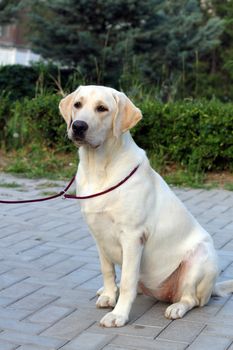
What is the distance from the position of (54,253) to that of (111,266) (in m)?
1.53

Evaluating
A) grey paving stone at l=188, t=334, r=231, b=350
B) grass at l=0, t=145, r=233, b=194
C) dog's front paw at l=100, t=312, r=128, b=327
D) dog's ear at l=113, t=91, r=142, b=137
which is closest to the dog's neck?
dog's ear at l=113, t=91, r=142, b=137

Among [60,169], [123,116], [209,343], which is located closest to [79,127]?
[123,116]

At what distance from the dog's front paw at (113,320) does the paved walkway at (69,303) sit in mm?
38

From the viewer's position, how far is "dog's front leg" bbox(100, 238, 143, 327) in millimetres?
3875

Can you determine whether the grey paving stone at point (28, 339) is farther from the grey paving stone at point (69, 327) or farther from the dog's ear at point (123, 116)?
the dog's ear at point (123, 116)

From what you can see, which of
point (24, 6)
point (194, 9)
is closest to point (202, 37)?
point (194, 9)

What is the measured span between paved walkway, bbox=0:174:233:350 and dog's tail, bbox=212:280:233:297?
6 centimetres

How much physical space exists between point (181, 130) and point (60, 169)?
203 cm

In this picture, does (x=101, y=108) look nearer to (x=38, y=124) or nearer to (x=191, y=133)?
(x=191, y=133)

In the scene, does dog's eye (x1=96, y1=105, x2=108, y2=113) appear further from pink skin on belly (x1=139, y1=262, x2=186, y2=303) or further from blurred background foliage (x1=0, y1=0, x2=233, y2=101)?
blurred background foliage (x1=0, y1=0, x2=233, y2=101)

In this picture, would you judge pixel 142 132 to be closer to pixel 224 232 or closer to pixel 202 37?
pixel 224 232

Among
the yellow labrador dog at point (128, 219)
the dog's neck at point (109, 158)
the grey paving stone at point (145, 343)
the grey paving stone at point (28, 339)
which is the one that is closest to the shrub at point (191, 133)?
the yellow labrador dog at point (128, 219)

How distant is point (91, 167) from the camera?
3.99 meters

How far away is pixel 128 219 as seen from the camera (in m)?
3.87
